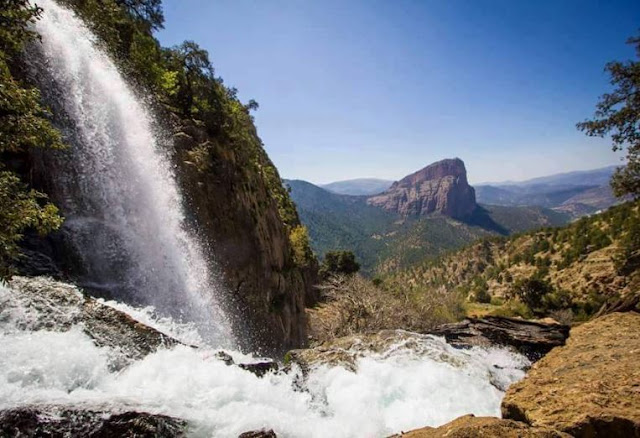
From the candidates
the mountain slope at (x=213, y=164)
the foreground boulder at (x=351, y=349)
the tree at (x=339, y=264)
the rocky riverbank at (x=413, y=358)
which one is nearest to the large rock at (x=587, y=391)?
the rocky riverbank at (x=413, y=358)

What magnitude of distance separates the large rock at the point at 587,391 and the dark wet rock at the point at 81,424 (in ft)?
24.6

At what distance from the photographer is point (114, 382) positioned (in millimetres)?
7910

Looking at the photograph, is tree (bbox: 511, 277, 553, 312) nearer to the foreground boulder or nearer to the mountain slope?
the mountain slope

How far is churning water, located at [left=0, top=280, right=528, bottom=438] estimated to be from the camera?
7.05 meters

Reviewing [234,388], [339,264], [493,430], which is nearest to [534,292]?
[339,264]

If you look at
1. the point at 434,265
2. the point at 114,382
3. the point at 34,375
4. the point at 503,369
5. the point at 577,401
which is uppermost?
the point at 34,375

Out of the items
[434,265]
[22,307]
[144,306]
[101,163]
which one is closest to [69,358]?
[22,307]

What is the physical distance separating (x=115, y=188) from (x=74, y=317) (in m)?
11.6

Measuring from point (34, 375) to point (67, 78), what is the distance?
1868 centimetres

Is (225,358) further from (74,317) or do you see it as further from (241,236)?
(241,236)

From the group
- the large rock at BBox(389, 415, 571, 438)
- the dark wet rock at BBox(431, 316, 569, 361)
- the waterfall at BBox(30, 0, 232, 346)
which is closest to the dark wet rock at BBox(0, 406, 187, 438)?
the large rock at BBox(389, 415, 571, 438)

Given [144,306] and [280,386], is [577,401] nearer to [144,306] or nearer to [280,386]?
[280,386]

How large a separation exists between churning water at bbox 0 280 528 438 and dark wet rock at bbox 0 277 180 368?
113 millimetres

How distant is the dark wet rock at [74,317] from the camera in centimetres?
914
